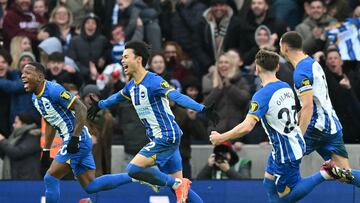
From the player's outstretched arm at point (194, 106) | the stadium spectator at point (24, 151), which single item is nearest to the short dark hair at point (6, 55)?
the stadium spectator at point (24, 151)

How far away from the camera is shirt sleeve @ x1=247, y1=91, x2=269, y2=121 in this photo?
1325 cm

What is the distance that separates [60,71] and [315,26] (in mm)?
4200

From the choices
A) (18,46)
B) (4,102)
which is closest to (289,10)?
(18,46)

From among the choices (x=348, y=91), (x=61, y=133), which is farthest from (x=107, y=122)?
Result: (x=348, y=91)

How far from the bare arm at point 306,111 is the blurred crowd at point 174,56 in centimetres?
313

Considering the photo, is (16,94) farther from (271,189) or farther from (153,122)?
(271,189)

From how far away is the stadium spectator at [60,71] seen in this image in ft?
60.7

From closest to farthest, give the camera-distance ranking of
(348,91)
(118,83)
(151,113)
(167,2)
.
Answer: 1. (151,113)
2. (348,91)
3. (118,83)
4. (167,2)

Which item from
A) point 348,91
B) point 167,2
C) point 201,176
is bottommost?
point 201,176

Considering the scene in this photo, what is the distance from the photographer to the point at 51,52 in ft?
63.2

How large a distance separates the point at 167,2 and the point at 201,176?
13.2 ft

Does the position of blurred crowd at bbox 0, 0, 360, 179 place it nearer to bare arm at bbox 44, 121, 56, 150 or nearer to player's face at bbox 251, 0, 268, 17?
player's face at bbox 251, 0, 268, 17

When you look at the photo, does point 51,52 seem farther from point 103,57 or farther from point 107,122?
point 107,122

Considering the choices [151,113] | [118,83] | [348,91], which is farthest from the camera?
[118,83]
